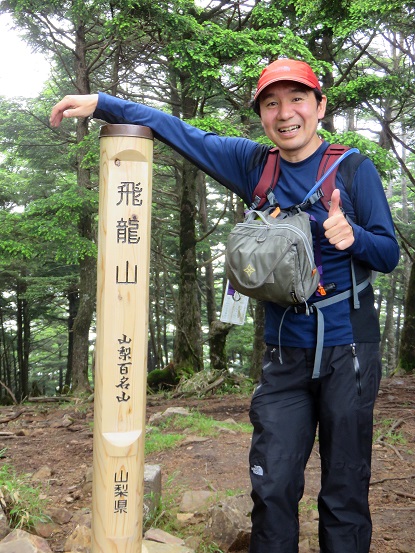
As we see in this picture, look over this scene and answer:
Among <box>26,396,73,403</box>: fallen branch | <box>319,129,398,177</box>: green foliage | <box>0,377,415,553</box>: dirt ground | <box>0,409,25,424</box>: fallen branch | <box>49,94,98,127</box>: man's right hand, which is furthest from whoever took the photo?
<box>26,396,73,403</box>: fallen branch

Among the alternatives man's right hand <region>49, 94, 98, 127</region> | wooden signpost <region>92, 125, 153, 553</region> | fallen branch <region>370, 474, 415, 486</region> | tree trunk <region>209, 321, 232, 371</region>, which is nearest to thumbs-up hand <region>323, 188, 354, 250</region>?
wooden signpost <region>92, 125, 153, 553</region>

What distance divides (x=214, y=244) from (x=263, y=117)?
61.9 feet

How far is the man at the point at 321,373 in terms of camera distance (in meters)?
2.51

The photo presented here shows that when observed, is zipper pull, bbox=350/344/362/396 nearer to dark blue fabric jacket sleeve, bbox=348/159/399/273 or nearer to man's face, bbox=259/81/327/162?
dark blue fabric jacket sleeve, bbox=348/159/399/273

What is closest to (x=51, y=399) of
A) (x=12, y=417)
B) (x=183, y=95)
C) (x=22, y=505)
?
(x=12, y=417)

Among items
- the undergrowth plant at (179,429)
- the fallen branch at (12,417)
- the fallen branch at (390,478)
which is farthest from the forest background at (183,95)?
the fallen branch at (390,478)

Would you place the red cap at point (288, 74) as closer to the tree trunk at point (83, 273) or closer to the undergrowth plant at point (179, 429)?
the undergrowth plant at point (179, 429)

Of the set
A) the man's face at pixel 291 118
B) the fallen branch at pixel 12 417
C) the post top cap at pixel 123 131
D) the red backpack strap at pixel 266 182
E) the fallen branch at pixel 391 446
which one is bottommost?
the fallen branch at pixel 12 417

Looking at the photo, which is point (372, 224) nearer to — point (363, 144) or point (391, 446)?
point (391, 446)

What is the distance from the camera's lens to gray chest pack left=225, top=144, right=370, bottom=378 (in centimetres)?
242

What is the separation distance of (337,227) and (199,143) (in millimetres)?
895

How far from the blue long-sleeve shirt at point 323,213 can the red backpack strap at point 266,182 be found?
33 millimetres

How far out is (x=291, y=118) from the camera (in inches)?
104

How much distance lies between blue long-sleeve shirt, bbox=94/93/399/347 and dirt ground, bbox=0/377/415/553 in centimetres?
173
